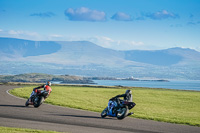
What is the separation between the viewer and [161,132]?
58.8 feet

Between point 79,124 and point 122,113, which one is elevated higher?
point 122,113

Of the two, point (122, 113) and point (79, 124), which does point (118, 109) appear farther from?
point (79, 124)

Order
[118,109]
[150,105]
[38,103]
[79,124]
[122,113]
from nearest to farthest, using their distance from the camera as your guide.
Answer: [79,124] < [122,113] < [118,109] < [38,103] < [150,105]

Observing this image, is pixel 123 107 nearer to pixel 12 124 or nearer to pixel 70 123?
pixel 70 123

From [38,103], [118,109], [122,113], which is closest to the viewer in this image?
[122,113]

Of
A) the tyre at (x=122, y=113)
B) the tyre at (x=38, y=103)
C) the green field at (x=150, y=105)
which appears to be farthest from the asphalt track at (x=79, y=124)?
the tyre at (x=38, y=103)

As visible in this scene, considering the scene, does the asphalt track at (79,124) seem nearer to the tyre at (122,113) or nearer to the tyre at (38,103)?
the tyre at (122,113)

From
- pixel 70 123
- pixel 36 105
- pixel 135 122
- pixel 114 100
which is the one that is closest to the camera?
pixel 70 123

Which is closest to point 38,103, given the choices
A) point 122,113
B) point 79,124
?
point 122,113

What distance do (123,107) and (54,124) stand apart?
510 centimetres

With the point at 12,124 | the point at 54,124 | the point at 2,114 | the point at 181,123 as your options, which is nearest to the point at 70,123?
the point at 54,124

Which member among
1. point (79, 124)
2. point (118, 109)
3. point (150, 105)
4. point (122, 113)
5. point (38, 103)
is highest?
point (118, 109)

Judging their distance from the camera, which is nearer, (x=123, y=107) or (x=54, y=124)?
(x=54, y=124)

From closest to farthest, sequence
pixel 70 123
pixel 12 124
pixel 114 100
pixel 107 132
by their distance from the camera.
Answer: pixel 107 132, pixel 12 124, pixel 70 123, pixel 114 100
